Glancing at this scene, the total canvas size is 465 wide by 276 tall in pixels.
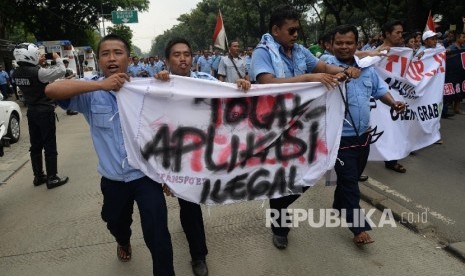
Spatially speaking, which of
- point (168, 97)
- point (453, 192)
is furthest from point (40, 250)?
point (453, 192)

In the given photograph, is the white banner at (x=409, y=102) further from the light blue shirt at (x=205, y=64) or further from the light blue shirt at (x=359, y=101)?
the light blue shirt at (x=205, y=64)

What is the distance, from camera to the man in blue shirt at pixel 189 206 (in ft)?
9.49

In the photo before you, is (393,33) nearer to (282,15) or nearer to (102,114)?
(282,15)

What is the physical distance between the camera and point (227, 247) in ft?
11.5

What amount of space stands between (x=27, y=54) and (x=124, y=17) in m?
29.4

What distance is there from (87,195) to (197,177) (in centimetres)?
276

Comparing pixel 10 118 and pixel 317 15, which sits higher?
pixel 317 15

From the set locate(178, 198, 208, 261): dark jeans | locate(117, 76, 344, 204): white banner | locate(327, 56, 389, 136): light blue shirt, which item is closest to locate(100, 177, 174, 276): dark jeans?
locate(117, 76, 344, 204): white banner

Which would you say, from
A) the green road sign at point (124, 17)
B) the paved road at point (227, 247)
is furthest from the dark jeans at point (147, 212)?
the green road sign at point (124, 17)

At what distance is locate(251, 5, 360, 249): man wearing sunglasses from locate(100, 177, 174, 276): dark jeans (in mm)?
1149

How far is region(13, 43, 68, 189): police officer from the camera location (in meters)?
5.19

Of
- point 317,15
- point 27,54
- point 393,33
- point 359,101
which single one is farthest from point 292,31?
point 317,15

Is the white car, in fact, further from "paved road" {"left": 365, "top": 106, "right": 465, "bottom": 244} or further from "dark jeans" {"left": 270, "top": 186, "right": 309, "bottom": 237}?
"paved road" {"left": 365, "top": 106, "right": 465, "bottom": 244}

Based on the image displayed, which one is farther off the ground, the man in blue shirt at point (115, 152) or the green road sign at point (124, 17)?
the green road sign at point (124, 17)
